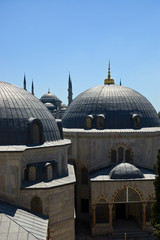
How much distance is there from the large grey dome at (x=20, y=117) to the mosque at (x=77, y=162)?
7 centimetres

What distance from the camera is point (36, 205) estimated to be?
1864 centimetres

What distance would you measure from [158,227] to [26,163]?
10.5m

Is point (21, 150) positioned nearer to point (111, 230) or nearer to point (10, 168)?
point (10, 168)

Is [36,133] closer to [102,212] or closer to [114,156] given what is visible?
[114,156]

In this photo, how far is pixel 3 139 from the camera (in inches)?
768

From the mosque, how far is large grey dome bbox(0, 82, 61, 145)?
7cm

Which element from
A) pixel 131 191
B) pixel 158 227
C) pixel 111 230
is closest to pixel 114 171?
pixel 131 191

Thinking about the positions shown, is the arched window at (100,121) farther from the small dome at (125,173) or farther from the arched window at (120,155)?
the small dome at (125,173)

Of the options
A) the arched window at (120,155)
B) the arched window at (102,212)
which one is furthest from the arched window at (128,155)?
the arched window at (102,212)

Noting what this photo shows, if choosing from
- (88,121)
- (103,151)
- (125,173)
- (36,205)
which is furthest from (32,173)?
(88,121)

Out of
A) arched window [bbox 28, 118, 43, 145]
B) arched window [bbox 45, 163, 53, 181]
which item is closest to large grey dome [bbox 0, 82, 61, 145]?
arched window [bbox 28, 118, 43, 145]

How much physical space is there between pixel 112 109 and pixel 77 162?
7.34 m

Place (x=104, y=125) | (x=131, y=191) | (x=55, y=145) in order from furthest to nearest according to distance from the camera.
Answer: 1. (x=104, y=125)
2. (x=131, y=191)
3. (x=55, y=145)

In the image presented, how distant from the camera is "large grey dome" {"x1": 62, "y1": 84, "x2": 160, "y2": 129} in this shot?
2967 cm
